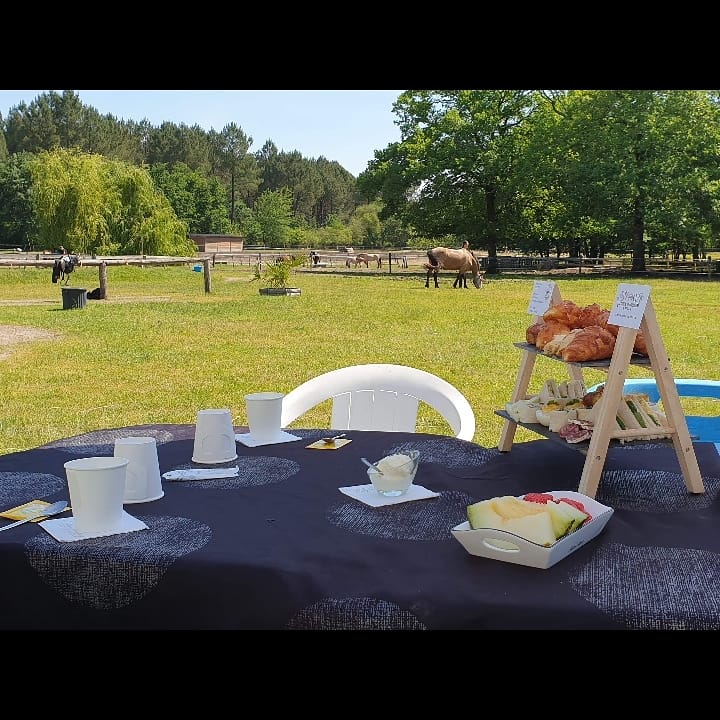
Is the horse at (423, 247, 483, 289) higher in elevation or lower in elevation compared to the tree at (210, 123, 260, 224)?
lower

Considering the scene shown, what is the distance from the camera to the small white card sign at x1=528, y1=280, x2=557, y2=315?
2.57 m

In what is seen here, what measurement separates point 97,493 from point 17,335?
10.7 m

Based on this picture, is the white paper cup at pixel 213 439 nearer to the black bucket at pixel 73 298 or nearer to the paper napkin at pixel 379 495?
the paper napkin at pixel 379 495

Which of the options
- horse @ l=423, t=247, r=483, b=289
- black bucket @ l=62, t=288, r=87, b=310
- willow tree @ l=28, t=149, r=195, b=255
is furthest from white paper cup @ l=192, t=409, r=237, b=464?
willow tree @ l=28, t=149, r=195, b=255

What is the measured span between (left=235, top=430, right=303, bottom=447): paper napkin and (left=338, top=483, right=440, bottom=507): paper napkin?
0.49 m

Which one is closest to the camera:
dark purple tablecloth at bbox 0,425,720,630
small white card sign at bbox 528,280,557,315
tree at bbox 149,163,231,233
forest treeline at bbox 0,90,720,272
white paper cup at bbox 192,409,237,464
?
dark purple tablecloth at bbox 0,425,720,630

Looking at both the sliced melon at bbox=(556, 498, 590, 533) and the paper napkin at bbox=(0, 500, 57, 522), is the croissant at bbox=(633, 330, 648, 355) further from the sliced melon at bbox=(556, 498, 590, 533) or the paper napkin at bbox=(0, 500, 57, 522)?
the paper napkin at bbox=(0, 500, 57, 522)

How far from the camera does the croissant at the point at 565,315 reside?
7.63ft

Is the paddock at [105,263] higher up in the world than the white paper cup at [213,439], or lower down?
lower down

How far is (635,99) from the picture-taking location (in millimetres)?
31750

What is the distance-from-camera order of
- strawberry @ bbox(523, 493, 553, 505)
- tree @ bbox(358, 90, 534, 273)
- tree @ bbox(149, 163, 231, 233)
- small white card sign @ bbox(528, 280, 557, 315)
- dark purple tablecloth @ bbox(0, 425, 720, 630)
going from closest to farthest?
dark purple tablecloth @ bbox(0, 425, 720, 630), strawberry @ bbox(523, 493, 553, 505), small white card sign @ bbox(528, 280, 557, 315), tree @ bbox(358, 90, 534, 273), tree @ bbox(149, 163, 231, 233)

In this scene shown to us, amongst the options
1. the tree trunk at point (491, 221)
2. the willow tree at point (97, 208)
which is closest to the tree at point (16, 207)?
the willow tree at point (97, 208)

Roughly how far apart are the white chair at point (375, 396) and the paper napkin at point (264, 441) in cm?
62
